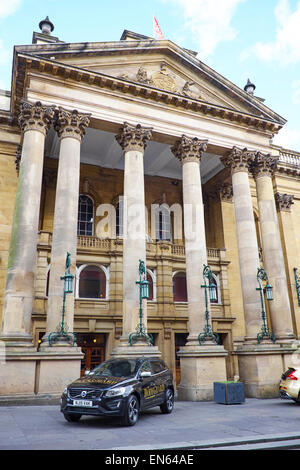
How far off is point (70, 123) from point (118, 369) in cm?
1179

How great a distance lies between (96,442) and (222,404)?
847 centimetres

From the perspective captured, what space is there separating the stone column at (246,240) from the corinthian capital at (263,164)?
53 cm

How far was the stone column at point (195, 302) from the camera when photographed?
16.1 metres

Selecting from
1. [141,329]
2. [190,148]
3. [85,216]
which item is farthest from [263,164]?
[141,329]

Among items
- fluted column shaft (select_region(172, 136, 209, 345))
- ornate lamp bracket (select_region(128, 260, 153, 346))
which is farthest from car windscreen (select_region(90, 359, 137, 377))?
fluted column shaft (select_region(172, 136, 209, 345))

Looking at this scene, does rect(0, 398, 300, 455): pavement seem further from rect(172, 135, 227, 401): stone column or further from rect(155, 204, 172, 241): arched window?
rect(155, 204, 172, 241): arched window

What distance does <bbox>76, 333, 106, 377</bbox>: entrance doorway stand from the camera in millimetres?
22016

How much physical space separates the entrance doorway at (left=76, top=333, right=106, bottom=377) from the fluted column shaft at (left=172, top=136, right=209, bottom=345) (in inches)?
274

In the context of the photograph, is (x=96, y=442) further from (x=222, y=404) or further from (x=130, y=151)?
(x=130, y=151)

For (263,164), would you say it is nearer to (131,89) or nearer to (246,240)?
(246,240)

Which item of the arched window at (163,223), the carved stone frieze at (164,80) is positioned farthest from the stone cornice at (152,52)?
the arched window at (163,223)

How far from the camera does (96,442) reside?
7.56 meters

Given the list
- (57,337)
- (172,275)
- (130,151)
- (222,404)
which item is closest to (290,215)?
(172,275)

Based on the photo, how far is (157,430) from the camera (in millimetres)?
9055
